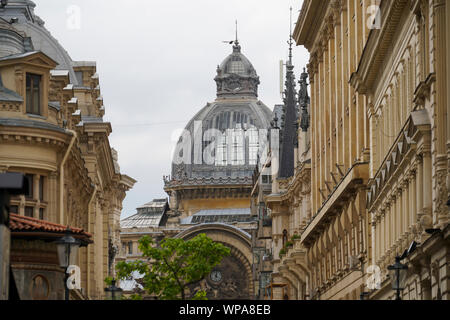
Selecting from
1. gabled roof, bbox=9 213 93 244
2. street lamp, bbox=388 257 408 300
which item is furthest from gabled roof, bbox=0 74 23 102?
street lamp, bbox=388 257 408 300

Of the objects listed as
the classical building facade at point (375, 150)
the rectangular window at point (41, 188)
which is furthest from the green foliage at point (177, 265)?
the rectangular window at point (41, 188)

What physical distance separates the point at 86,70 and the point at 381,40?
3992 centimetres

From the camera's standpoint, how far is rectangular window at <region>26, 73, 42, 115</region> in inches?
2377

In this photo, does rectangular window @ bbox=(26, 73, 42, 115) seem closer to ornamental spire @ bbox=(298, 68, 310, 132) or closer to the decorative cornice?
the decorative cornice

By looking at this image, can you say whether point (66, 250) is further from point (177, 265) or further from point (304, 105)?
point (304, 105)

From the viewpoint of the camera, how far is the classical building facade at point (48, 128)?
194ft

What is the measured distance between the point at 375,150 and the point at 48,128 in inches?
541

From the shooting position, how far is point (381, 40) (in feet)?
155

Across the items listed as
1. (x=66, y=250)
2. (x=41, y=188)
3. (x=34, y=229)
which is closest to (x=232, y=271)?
(x=41, y=188)

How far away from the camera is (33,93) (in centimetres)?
6053

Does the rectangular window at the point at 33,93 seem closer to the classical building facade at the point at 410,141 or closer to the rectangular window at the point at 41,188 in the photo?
the rectangular window at the point at 41,188

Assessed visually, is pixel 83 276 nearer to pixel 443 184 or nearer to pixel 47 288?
pixel 47 288
